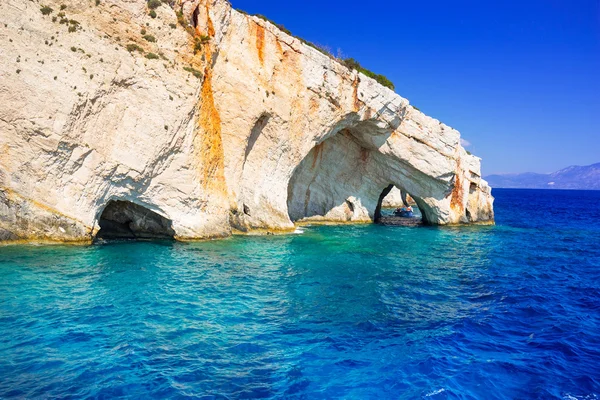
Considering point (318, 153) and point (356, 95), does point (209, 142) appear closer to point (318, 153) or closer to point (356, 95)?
point (356, 95)

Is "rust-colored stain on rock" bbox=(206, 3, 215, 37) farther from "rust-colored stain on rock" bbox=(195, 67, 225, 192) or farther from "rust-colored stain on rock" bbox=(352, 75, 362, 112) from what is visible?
"rust-colored stain on rock" bbox=(352, 75, 362, 112)

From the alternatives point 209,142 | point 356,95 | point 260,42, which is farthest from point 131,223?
point 356,95

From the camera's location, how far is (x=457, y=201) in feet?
116

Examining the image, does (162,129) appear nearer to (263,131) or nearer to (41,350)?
(263,131)

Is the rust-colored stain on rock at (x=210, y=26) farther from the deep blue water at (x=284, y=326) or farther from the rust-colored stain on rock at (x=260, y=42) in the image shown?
the deep blue water at (x=284, y=326)

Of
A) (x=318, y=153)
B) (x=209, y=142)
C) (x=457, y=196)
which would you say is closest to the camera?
(x=209, y=142)

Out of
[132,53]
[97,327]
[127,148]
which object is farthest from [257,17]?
[97,327]

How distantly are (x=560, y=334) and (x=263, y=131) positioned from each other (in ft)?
63.4

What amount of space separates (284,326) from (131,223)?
14.2 m

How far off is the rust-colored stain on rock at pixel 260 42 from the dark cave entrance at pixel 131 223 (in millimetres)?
11719

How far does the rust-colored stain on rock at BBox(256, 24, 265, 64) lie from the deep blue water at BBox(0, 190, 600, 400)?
504 inches

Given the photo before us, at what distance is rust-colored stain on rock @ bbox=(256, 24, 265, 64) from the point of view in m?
Answer: 25.2

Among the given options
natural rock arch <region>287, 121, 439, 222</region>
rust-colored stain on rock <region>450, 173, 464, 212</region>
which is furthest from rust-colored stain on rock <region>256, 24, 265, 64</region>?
rust-colored stain on rock <region>450, 173, 464, 212</region>

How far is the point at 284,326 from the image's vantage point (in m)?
11.0
